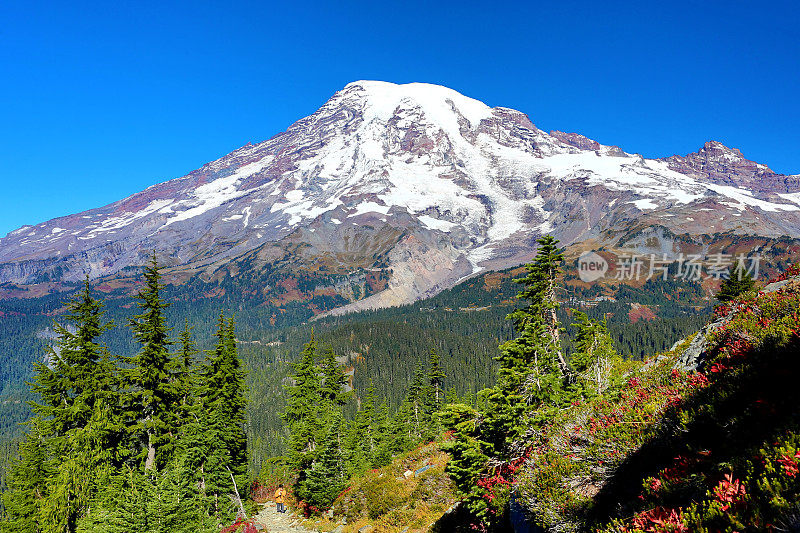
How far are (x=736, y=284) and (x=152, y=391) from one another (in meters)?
49.6

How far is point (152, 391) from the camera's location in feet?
78.7

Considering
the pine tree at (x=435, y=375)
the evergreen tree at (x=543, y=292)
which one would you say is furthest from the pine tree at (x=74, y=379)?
the pine tree at (x=435, y=375)

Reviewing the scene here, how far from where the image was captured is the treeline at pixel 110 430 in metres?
20.0

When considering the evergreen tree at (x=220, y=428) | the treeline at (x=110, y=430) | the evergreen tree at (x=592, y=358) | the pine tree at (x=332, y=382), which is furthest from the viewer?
the pine tree at (x=332, y=382)

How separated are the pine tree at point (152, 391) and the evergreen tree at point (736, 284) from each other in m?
45.3

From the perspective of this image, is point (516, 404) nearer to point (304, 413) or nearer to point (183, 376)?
point (183, 376)

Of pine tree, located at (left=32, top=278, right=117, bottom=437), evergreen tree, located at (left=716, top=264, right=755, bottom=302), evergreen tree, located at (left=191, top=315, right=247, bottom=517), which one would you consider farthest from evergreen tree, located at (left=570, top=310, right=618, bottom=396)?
pine tree, located at (left=32, top=278, right=117, bottom=437)

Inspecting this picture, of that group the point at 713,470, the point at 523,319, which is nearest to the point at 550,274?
the point at 523,319

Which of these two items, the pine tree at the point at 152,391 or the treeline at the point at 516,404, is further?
the pine tree at the point at 152,391

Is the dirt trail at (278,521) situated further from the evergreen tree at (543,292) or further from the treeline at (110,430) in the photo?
the evergreen tree at (543,292)

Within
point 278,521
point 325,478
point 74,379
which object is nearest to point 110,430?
point 74,379

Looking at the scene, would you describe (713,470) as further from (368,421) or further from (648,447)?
(368,421)

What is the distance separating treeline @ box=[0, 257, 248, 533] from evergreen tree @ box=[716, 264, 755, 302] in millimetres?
44037

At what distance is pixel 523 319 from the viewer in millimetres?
17438
